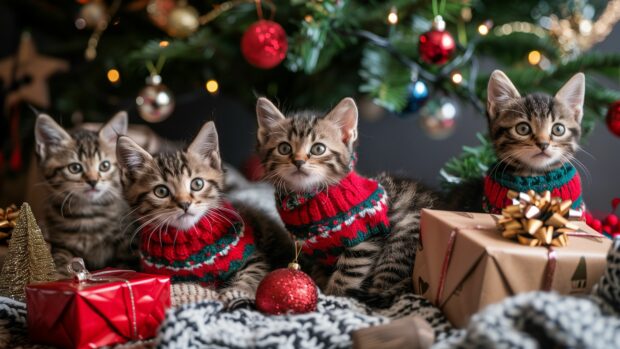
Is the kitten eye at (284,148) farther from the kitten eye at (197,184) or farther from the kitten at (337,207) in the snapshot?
the kitten eye at (197,184)

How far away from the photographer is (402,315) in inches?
38.0

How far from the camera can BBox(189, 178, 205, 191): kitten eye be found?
1.15 metres

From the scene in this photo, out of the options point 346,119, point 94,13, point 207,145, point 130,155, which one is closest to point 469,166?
point 346,119

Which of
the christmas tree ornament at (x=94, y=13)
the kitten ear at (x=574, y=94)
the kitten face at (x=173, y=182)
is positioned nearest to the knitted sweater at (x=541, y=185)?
the kitten ear at (x=574, y=94)

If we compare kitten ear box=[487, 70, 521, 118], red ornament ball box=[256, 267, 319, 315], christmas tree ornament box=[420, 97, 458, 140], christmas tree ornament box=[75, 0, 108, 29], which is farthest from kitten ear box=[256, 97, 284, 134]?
christmas tree ornament box=[75, 0, 108, 29]

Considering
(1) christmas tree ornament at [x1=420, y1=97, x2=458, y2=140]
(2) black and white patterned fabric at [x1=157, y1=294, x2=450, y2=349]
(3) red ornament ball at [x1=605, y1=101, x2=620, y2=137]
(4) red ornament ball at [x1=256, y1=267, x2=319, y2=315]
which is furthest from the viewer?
(1) christmas tree ornament at [x1=420, y1=97, x2=458, y2=140]

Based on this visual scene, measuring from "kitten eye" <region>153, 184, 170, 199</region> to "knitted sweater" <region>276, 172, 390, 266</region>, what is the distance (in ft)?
0.81

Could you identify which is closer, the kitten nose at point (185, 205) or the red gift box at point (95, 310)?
the red gift box at point (95, 310)

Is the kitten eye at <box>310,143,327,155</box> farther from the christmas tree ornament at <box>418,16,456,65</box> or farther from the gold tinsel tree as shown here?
the gold tinsel tree

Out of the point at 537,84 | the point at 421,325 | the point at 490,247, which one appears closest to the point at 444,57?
the point at 537,84

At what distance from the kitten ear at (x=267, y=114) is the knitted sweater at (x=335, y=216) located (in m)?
0.16

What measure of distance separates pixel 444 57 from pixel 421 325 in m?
0.81

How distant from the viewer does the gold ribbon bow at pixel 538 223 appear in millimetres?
859

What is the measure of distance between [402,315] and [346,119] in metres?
0.43
